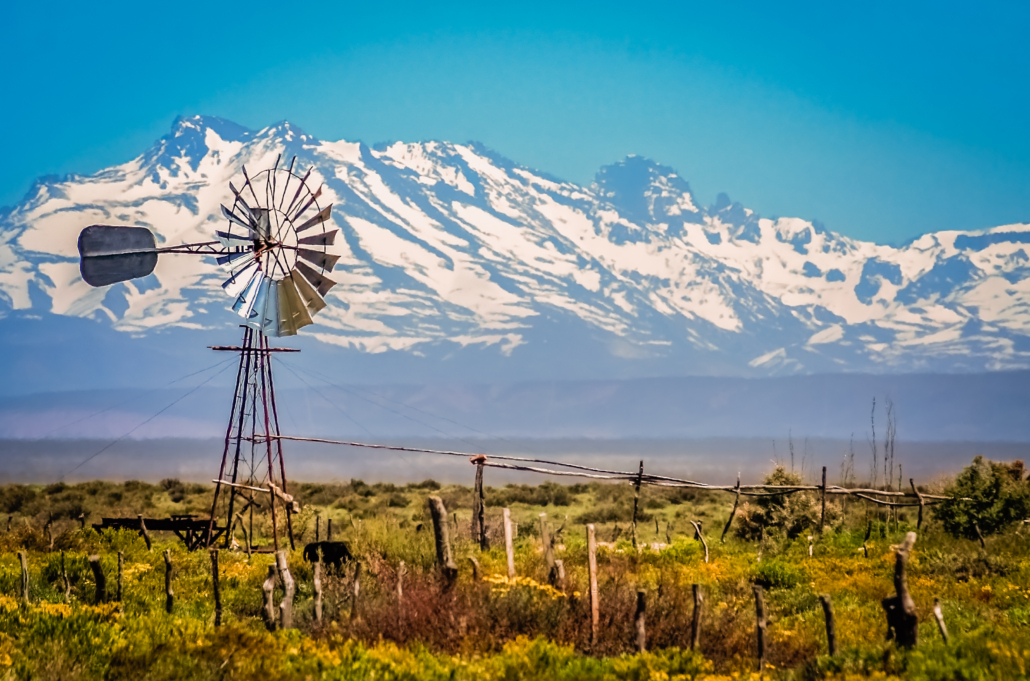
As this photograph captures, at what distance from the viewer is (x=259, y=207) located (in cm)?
1953

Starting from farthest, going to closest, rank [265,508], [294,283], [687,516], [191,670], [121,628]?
1. [687,516]
2. [265,508]
3. [294,283]
4. [121,628]
5. [191,670]

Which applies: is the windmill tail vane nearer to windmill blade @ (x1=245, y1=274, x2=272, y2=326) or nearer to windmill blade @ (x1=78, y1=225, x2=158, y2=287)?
windmill blade @ (x1=245, y1=274, x2=272, y2=326)

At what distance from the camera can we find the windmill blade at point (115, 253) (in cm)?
1712

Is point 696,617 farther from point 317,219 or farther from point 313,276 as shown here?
point 317,219

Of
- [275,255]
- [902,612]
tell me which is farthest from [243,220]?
[902,612]

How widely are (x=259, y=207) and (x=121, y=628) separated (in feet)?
34.1

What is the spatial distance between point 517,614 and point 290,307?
9.91 metres

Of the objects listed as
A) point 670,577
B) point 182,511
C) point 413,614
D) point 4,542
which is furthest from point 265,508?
point 413,614

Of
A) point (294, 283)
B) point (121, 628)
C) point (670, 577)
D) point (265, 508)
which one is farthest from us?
point (265, 508)

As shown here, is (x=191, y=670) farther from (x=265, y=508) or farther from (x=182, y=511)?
(x=182, y=511)

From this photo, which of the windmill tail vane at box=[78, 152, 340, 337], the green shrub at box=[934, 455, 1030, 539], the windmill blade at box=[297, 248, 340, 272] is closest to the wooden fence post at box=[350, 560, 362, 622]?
the windmill tail vane at box=[78, 152, 340, 337]

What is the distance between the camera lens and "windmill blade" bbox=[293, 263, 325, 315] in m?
19.3

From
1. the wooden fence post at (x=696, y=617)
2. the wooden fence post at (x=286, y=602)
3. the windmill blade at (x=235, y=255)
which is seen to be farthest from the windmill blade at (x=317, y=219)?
the wooden fence post at (x=696, y=617)

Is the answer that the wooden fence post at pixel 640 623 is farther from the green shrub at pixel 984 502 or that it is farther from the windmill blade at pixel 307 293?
the green shrub at pixel 984 502
